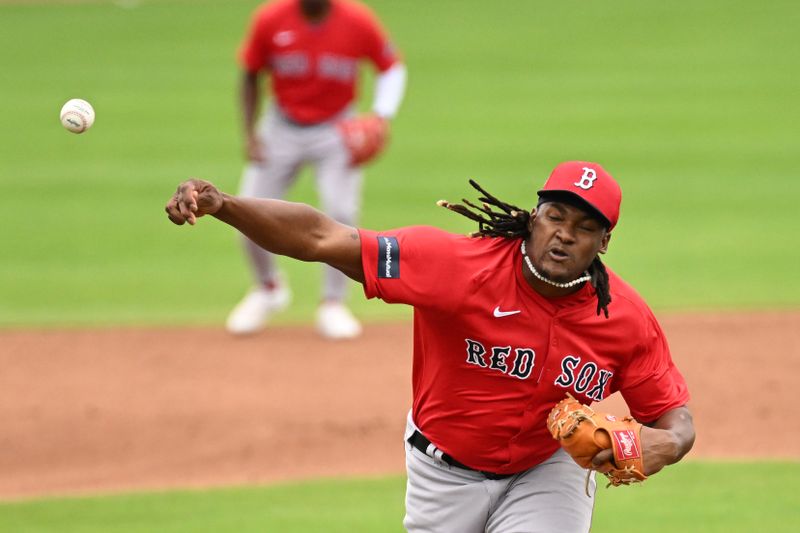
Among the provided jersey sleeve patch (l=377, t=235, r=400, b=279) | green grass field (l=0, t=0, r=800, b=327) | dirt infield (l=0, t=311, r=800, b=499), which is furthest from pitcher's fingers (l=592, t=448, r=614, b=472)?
green grass field (l=0, t=0, r=800, b=327)

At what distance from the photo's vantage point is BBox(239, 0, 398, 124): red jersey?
1032 centimetres

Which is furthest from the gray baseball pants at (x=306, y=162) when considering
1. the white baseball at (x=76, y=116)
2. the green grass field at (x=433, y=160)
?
the white baseball at (x=76, y=116)

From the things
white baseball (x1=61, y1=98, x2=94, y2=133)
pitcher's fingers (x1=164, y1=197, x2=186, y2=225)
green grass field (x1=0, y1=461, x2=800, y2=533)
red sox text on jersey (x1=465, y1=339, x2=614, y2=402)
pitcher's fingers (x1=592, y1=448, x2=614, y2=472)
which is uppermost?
white baseball (x1=61, y1=98, x2=94, y2=133)

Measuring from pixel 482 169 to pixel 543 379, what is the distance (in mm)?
11178

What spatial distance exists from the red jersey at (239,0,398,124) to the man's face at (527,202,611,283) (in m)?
5.62

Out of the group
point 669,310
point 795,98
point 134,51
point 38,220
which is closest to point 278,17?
point 669,310

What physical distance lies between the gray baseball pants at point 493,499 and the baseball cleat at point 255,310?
211 inches

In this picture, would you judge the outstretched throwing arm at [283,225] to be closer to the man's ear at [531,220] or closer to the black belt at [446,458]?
the man's ear at [531,220]

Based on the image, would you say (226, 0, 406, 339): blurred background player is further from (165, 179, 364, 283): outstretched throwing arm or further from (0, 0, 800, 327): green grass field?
(165, 179, 364, 283): outstretched throwing arm

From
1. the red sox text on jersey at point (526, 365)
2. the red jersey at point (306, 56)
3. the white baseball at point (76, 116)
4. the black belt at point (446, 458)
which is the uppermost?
the red jersey at point (306, 56)

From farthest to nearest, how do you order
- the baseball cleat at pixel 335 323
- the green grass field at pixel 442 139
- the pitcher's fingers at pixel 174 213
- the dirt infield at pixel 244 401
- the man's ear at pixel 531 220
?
the green grass field at pixel 442 139 < the baseball cleat at pixel 335 323 < the dirt infield at pixel 244 401 < the man's ear at pixel 531 220 < the pitcher's fingers at pixel 174 213

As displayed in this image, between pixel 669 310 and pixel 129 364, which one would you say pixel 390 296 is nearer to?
pixel 129 364

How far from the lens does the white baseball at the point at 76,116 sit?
17.6 ft

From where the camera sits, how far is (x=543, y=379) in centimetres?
509
